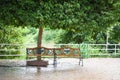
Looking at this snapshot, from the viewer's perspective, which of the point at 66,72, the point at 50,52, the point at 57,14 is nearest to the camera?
the point at 66,72

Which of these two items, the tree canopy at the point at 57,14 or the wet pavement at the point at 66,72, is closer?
the wet pavement at the point at 66,72

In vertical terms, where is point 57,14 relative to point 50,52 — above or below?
above

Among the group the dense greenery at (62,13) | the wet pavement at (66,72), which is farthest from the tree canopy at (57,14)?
the wet pavement at (66,72)

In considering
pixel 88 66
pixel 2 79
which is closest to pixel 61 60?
pixel 88 66

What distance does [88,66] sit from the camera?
52.4 feet

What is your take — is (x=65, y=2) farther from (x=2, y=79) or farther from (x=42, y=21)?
(x=2, y=79)

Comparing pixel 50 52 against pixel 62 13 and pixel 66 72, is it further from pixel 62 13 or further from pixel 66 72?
pixel 62 13

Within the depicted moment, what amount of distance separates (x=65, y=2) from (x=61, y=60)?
4.55 metres

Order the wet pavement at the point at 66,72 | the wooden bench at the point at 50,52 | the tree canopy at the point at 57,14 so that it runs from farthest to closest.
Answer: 1. the wooden bench at the point at 50,52
2. the tree canopy at the point at 57,14
3. the wet pavement at the point at 66,72

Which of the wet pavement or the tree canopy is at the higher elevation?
the tree canopy

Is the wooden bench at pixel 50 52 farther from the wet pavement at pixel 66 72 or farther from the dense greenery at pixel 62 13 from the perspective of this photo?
the dense greenery at pixel 62 13

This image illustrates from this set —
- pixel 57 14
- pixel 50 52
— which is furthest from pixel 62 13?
pixel 50 52

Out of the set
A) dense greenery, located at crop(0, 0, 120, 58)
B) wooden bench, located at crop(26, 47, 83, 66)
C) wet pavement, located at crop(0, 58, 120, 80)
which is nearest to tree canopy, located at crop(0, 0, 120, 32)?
dense greenery, located at crop(0, 0, 120, 58)

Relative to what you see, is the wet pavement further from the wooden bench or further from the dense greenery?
the dense greenery
